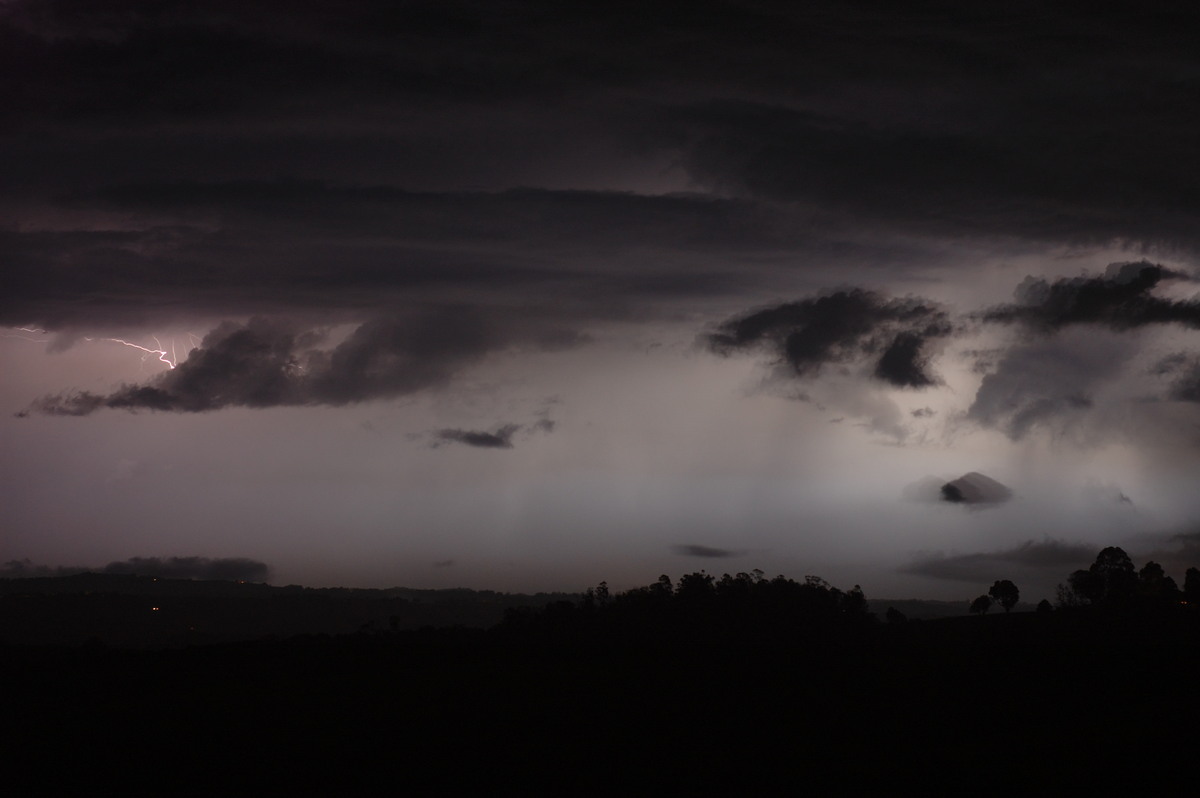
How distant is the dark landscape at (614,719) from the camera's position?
237 ft

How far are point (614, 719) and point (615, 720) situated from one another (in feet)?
1.07

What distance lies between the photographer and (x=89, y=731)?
286 ft

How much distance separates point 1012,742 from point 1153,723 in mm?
11805

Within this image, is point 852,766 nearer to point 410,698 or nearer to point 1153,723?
point 1153,723

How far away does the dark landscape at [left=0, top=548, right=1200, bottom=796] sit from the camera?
72.2m

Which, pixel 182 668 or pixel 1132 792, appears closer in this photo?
pixel 1132 792

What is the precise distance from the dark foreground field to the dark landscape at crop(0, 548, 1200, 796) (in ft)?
1.03

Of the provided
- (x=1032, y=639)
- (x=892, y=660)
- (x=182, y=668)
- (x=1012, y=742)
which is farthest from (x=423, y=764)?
(x=1032, y=639)

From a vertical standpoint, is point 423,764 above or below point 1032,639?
below

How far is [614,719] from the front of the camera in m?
92.8

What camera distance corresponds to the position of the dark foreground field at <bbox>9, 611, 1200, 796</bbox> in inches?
2840

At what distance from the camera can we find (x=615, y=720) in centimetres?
9244

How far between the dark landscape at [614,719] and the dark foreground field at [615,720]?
0.31 metres

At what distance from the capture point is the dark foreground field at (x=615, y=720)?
72125mm
